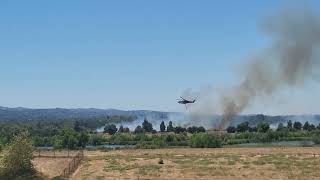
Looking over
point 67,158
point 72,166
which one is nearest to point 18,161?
point 72,166

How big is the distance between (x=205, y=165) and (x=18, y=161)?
76.6ft

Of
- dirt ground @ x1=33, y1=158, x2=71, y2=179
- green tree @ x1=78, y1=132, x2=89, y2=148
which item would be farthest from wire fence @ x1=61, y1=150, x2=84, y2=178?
green tree @ x1=78, y1=132, x2=89, y2=148

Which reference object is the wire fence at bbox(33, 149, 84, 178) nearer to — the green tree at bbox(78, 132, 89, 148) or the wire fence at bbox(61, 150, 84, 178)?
the wire fence at bbox(61, 150, 84, 178)

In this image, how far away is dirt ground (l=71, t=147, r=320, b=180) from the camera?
64938 millimetres

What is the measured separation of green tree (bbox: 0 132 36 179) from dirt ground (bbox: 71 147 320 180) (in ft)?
18.4

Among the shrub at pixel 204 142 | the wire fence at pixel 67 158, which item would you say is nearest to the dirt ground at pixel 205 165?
the wire fence at pixel 67 158

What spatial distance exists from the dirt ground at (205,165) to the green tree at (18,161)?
18.4ft

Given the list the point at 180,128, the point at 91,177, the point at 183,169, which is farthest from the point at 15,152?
the point at 180,128

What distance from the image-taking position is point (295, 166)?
69.2 m

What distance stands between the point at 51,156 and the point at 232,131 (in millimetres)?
85872

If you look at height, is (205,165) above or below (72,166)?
above

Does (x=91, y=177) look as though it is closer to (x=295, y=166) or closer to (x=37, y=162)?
(x=37, y=162)

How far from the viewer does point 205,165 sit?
7244 cm

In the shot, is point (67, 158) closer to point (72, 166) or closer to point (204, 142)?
point (72, 166)
